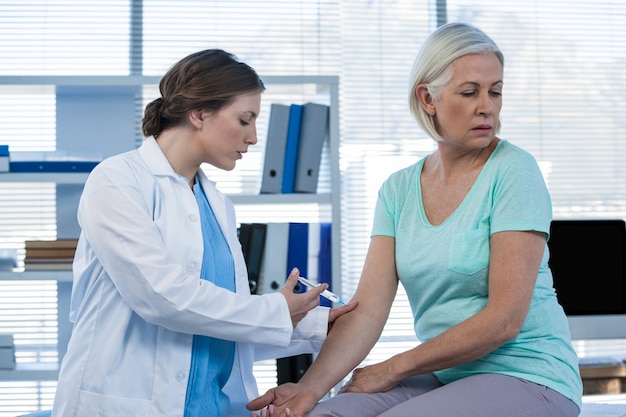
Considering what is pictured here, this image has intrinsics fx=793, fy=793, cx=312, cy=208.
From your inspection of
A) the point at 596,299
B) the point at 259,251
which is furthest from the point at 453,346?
the point at 596,299

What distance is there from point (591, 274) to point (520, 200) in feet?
4.80

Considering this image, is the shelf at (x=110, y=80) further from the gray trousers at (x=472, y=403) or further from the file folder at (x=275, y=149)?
the gray trousers at (x=472, y=403)

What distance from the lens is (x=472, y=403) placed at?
1.38 m

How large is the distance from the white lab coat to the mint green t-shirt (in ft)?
0.96

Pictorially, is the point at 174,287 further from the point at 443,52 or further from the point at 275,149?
the point at 275,149

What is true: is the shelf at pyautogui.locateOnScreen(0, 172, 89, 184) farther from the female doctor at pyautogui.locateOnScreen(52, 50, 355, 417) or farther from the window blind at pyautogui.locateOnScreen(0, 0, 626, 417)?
the female doctor at pyautogui.locateOnScreen(52, 50, 355, 417)

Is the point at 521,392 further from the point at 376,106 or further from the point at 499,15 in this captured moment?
the point at 499,15

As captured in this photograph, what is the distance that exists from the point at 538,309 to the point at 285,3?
7.82 ft

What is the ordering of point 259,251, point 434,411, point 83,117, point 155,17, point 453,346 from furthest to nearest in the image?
point 155,17 → point 83,117 → point 259,251 → point 453,346 → point 434,411

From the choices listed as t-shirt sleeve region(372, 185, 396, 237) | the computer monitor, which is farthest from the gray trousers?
the computer monitor

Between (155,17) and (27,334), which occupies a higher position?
(155,17)

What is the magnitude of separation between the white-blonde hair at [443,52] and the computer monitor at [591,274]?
1.28 meters

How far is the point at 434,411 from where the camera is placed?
1358mm

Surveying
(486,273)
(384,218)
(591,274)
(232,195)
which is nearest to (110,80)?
(232,195)
